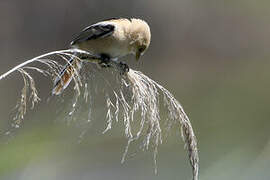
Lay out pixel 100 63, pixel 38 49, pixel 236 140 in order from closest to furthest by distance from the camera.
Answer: pixel 100 63, pixel 236 140, pixel 38 49

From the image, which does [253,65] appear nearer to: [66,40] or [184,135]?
[66,40]

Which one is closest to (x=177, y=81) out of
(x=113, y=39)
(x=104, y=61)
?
(x=113, y=39)

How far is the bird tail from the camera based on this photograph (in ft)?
7.44

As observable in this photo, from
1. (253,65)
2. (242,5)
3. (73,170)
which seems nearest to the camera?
(73,170)

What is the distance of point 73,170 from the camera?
6398 millimetres

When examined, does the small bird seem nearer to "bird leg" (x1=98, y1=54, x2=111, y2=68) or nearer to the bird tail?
"bird leg" (x1=98, y1=54, x2=111, y2=68)

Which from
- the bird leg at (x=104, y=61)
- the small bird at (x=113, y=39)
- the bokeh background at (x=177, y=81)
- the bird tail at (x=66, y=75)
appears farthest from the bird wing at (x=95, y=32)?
the bokeh background at (x=177, y=81)

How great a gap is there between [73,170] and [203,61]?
13.1ft

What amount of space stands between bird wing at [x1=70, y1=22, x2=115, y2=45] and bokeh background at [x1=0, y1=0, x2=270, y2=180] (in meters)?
1.47

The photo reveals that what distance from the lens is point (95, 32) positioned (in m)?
3.33

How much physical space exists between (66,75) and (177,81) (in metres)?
6.27

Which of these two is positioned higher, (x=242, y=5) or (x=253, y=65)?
(x=242, y=5)

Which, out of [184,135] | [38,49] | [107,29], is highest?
[107,29]

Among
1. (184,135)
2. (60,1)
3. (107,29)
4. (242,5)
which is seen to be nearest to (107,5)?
(60,1)
